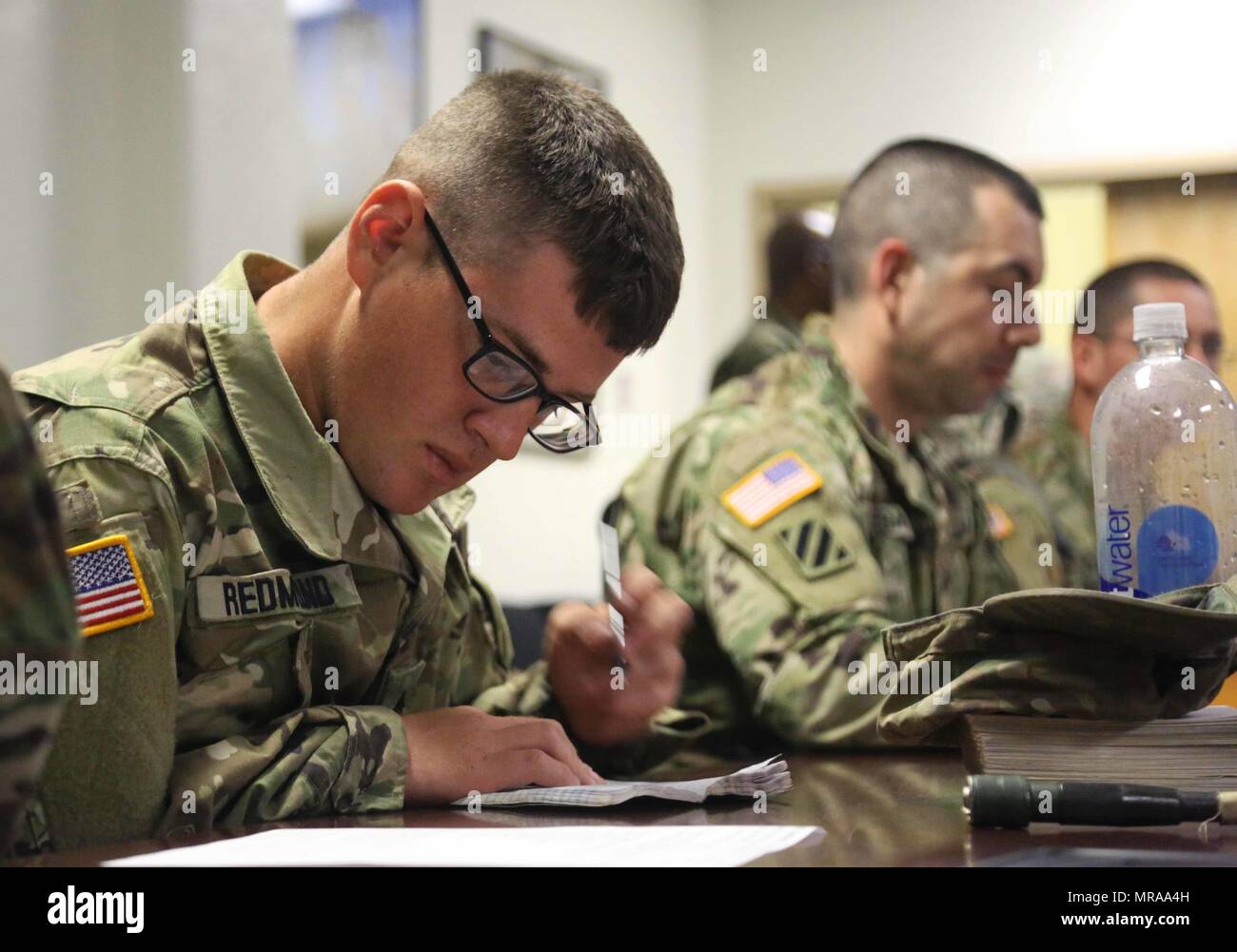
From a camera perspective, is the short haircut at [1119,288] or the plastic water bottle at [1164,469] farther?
the short haircut at [1119,288]

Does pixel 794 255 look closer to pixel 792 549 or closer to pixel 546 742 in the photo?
pixel 792 549

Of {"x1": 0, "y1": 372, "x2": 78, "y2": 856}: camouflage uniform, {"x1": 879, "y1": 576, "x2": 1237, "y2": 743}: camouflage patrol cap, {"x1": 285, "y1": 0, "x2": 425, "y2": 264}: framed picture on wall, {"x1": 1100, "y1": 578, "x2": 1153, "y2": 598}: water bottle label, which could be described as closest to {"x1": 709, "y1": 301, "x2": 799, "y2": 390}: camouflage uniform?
{"x1": 285, "y1": 0, "x2": 425, "y2": 264}: framed picture on wall

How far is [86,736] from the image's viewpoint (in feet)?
3.07

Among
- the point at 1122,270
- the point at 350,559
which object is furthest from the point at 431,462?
the point at 1122,270

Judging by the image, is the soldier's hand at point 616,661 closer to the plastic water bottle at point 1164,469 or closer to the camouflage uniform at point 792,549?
the camouflage uniform at point 792,549

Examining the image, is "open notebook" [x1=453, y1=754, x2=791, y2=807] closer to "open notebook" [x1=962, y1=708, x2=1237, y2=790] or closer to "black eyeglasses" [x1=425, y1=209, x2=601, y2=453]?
"open notebook" [x1=962, y1=708, x2=1237, y2=790]

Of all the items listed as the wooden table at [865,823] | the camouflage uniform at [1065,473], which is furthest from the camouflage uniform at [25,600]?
the camouflage uniform at [1065,473]

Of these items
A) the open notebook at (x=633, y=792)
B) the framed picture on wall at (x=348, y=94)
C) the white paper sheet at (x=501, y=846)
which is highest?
the framed picture on wall at (x=348, y=94)

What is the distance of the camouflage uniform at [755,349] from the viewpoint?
2.16 meters

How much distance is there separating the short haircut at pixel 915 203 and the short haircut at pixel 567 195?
39.7 inches

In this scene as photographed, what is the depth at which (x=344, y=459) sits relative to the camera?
1.19 m

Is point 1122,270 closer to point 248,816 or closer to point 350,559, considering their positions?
point 350,559

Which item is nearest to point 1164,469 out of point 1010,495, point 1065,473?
point 1010,495

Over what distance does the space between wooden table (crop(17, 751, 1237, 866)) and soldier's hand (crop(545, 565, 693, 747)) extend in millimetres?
91
